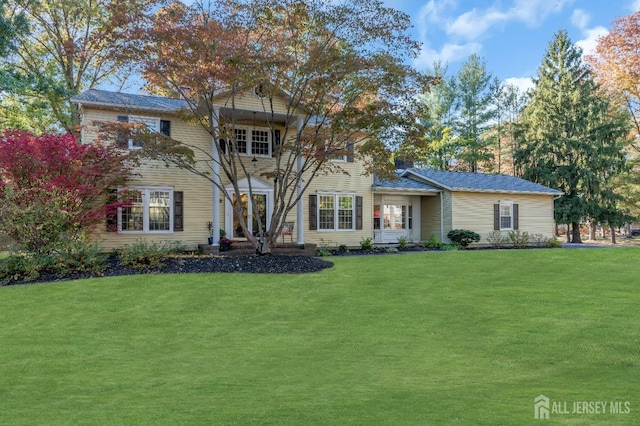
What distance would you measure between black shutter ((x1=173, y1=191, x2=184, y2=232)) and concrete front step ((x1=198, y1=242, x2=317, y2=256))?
1069 millimetres

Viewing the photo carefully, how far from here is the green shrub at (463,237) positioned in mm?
21484

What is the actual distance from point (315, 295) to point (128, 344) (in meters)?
3.91

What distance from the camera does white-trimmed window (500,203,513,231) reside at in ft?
77.7

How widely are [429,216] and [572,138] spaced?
45.3ft

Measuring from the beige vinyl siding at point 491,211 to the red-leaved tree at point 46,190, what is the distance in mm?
16353

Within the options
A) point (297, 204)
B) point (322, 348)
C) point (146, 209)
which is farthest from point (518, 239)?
point (322, 348)

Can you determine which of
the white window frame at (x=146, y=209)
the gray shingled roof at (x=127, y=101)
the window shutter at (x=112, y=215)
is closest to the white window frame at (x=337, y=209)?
the white window frame at (x=146, y=209)

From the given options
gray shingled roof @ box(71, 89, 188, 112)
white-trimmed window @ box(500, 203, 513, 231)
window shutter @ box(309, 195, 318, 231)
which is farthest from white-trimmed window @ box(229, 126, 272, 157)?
white-trimmed window @ box(500, 203, 513, 231)

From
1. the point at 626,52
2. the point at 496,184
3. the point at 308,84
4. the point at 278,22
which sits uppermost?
the point at 626,52

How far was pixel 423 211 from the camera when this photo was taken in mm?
23766

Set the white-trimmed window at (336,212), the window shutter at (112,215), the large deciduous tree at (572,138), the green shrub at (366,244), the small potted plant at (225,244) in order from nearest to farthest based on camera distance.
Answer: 1. the window shutter at (112,215)
2. the small potted plant at (225,244)
3. the green shrub at (366,244)
4. the white-trimmed window at (336,212)
5. the large deciduous tree at (572,138)

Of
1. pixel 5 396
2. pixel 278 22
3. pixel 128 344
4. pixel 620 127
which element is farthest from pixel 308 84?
pixel 620 127

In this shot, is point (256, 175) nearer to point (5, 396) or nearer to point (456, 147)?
point (5, 396)

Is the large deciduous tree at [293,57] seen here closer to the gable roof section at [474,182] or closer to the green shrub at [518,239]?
the gable roof section at [474,182]
